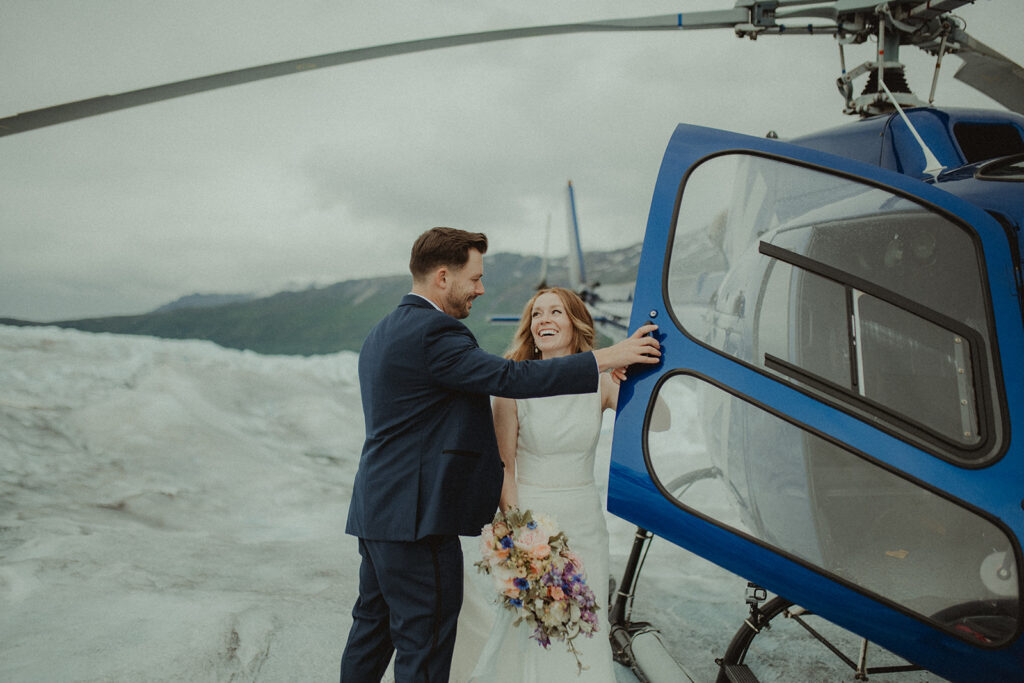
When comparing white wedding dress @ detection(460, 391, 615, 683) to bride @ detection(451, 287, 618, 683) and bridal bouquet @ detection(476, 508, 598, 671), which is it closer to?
bride @ detection(451, 287, 618, 683)

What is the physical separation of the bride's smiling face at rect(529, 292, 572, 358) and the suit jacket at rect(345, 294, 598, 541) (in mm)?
634

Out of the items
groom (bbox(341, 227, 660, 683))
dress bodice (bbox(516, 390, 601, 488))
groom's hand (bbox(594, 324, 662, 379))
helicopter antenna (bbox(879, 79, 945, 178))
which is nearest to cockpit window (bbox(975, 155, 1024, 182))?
helicopter antenna (bbox(879, 79, 945, 178))

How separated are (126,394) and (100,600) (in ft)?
22.3

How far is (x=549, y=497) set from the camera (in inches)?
97.4

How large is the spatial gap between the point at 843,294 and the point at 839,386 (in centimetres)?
29

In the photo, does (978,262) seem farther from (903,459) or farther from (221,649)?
(221,649)

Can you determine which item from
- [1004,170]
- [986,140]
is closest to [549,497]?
[1004,170]

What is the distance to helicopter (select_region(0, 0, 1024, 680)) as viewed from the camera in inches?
64.0

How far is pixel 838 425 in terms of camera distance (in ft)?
5.48

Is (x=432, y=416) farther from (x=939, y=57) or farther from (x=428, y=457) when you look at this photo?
(x=939, y=57)

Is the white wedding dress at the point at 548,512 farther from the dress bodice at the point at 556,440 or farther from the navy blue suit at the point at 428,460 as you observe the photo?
the navy blue suit at the point at 428,460

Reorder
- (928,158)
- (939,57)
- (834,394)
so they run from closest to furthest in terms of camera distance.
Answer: (834,394) < (928,158) < (939,57)

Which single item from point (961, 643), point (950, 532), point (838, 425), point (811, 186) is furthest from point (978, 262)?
point (961, 643)

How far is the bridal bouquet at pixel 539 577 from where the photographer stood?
205 cm
